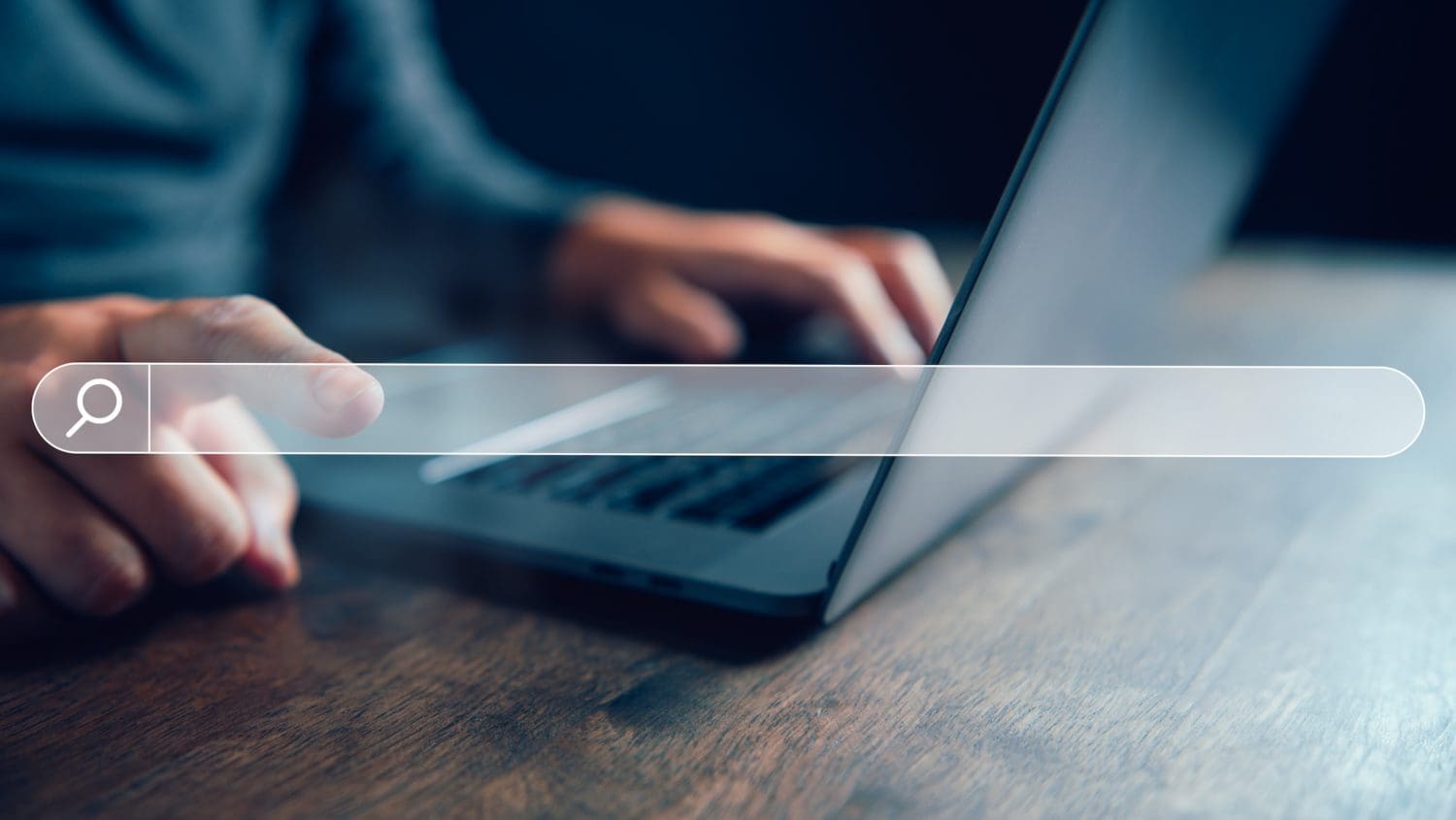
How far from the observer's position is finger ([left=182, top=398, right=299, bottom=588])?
38 centimetres

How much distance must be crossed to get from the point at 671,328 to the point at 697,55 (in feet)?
5.53

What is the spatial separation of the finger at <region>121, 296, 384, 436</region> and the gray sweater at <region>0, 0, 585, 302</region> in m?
0.42

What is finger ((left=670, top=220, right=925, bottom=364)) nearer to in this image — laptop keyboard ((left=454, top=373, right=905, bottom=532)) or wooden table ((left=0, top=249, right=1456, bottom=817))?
laptop keyboard ((left=454, top=373, right=905, bottom=532))

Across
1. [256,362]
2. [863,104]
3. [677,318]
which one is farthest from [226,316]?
[863,104]

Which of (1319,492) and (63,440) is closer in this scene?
(63,440)

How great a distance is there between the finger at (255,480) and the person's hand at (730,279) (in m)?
0.38

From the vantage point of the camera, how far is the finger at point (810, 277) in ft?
2.36

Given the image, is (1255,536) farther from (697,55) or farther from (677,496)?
(697,55)

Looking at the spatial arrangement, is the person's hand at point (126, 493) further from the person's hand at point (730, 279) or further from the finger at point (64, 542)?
the person's hand at point (730, 279)

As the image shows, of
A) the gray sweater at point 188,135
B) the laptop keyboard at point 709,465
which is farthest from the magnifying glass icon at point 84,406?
the gray sweater at point 188,135

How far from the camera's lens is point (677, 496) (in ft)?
1.35

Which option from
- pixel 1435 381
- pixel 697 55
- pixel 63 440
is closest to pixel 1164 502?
pixel 1435 381

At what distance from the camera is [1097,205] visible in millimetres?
329

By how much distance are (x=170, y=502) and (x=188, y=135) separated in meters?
0.55
